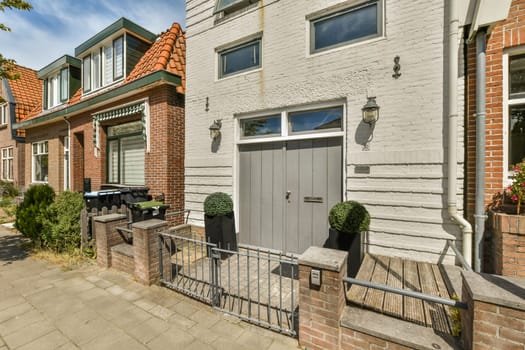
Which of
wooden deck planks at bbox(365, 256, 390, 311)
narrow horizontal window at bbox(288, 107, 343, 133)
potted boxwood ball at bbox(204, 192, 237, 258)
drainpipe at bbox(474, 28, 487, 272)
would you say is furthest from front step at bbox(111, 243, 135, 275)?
drainpipe at bbox(474, 28, 487, 272)

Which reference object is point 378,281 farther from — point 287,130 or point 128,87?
point 128,87

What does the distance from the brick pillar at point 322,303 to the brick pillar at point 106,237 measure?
12.1ft

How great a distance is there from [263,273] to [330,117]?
119 inches

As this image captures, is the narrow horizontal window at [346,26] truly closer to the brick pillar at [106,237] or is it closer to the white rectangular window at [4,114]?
the brick pillar at [106,237]

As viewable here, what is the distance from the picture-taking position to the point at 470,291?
175 centimetres

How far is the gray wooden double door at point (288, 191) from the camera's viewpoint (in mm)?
4395

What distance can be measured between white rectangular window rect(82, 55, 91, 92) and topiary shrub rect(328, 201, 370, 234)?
31.7 feet

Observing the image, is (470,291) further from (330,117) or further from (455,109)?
(330,117)

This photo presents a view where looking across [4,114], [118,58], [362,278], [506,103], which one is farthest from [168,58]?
[4,114]

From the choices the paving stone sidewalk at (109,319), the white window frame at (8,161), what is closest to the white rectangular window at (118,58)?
the paving stone sidewalk at (109,319)

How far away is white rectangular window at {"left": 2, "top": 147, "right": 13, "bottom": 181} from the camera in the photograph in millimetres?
13250

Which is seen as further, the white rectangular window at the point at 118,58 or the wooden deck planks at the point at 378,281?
the white rectangular window at the point at 118,58

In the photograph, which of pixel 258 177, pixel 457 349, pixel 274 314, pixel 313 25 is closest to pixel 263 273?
pixel 274 314

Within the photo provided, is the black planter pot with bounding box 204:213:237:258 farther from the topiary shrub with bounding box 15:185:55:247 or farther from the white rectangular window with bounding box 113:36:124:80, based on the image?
the white rectangular window with bounding box 113:36:124:80
